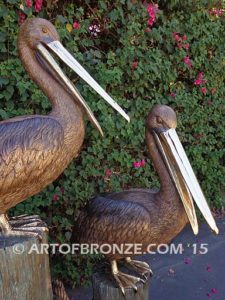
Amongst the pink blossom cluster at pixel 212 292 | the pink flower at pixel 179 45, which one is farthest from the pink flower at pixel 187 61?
the pink blossom cluster at pixel 212 292

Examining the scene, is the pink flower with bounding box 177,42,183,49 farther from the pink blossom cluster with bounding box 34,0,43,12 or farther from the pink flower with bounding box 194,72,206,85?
the pink blossom cluster with bounding box 34,0,43,12

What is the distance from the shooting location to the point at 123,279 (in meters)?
2.21

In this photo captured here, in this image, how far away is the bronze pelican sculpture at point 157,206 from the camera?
6.64ft

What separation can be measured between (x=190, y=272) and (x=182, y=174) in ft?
7.42

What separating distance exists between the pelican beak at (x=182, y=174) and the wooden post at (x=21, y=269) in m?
0.70

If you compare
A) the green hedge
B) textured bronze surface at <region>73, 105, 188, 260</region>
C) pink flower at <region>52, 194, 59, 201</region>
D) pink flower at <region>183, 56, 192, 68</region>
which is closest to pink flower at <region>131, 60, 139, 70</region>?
the green hedge

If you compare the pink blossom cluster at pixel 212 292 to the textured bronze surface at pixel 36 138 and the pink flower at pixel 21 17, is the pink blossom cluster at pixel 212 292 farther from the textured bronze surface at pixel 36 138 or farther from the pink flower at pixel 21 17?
the pink flower at pixel 21 17

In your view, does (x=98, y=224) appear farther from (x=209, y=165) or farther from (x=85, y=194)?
(x=209, y=165)

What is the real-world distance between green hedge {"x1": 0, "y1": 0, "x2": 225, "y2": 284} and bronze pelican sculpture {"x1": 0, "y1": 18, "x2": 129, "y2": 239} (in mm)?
895

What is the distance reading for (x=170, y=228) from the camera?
81.0 inches

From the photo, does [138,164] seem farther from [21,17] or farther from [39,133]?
[39,133]

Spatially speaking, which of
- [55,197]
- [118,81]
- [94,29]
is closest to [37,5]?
[94,29]

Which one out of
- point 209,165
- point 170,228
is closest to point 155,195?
point 170,228

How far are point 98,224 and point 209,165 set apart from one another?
115 inches
